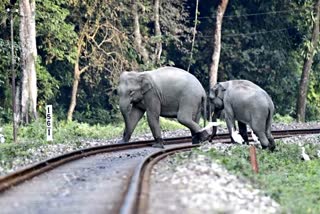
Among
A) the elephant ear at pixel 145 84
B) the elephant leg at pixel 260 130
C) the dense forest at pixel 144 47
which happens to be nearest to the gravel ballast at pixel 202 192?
the elephant leg at pixel 260 130

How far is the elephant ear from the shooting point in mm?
23609

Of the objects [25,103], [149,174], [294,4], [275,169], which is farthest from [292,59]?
[149,174]

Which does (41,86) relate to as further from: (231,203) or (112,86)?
(231,203)

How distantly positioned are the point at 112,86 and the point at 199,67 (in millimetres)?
9236

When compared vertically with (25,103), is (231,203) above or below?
above

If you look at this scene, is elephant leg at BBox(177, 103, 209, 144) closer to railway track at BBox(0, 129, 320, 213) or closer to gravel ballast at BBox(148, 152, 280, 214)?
railway track at BBox(0, 129, 320, 213)

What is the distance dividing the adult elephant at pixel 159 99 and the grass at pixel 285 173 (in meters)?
2.47

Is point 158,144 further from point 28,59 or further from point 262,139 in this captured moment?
point 28,59

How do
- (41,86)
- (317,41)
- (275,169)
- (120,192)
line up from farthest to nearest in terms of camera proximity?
1. (317,41)
2. (41,86)
3. (275,169)
4. (120,192)

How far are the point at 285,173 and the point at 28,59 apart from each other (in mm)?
19489

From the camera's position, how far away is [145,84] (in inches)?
930

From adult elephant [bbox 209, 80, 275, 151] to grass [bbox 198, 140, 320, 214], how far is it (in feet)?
2.02

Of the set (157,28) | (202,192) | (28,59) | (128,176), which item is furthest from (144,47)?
(202,192)

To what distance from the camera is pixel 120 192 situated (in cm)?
1195
